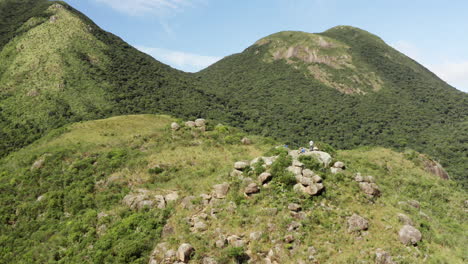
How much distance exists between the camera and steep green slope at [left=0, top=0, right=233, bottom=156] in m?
68.7

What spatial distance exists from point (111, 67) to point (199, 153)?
85.7 meters

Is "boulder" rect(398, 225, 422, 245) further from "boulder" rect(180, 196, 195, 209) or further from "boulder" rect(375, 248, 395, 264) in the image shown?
"boulder" rect(180, 196, 195, 209)

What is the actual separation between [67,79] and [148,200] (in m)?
76.6

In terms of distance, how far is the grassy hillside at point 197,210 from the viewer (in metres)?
16.9

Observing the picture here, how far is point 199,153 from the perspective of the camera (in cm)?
3344

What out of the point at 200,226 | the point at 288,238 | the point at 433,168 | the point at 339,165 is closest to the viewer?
the point at 288,238

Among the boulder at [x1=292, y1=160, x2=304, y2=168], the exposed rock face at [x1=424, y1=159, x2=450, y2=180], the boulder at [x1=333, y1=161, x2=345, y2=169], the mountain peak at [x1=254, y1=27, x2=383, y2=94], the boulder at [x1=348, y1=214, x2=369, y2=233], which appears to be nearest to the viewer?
the boulder at [x1=348, y1=214, x2=369, y2=233]

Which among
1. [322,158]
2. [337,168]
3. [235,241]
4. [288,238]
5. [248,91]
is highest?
[248,91]

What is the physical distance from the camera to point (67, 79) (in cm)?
8131

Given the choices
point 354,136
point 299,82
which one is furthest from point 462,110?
point 299,82

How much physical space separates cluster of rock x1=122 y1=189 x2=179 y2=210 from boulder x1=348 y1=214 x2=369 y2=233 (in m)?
13.8

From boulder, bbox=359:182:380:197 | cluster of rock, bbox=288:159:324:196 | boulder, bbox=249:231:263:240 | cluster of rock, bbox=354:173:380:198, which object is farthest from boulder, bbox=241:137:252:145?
boulder, bbox=249:231:263:240

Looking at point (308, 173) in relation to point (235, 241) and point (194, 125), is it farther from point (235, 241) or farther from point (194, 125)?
point (194, 125)

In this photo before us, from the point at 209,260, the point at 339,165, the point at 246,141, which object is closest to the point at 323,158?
the point at 339,165
